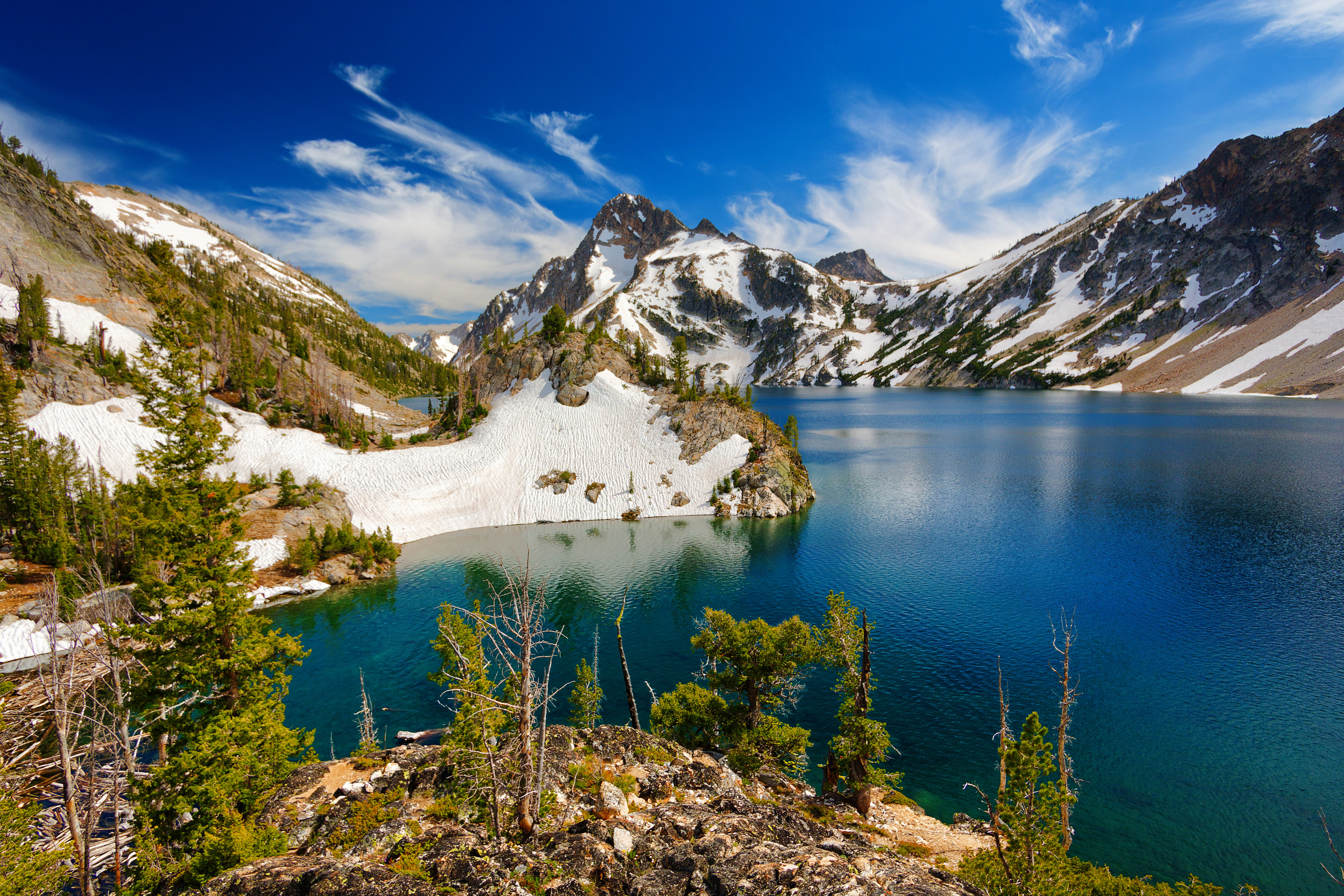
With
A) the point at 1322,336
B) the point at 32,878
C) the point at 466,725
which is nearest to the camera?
the point at 32,878

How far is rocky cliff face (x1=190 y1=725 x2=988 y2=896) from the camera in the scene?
38.7 ft

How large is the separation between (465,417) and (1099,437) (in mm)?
118261

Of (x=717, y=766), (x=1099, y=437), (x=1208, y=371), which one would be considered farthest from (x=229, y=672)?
(x=1208, y=371)

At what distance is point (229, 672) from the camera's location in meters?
18.0

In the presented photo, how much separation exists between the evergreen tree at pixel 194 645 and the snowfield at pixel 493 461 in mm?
47998

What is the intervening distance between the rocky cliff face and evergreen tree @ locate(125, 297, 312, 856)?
2.17 m

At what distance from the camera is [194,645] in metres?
17.6

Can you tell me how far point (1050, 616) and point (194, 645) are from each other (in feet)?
160

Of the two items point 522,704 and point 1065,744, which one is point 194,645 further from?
point 1065,744

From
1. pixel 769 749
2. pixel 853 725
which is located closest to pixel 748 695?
pixel 769 749

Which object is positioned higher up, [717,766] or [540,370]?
[540,370]

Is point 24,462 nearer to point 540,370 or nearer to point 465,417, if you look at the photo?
point 465,417

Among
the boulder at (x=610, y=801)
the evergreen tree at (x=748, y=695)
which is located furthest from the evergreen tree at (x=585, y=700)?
the boulder at (x=610, y=801)

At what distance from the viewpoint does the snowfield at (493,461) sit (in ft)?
207
